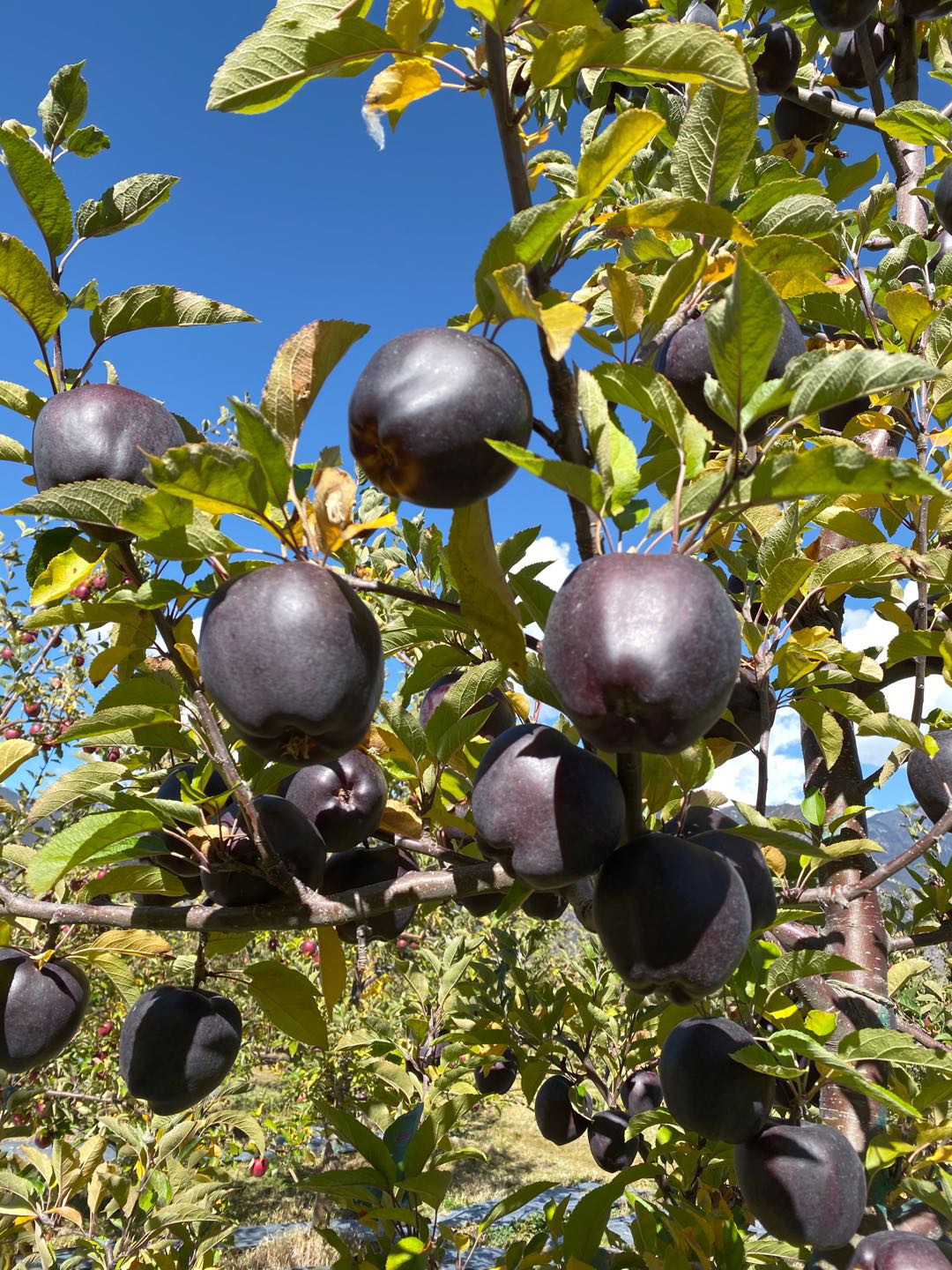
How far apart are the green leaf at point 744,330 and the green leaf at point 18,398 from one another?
1.06 m

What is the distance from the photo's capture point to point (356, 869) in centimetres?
165

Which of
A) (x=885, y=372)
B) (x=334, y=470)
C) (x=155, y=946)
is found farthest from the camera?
(x=155, y=946)

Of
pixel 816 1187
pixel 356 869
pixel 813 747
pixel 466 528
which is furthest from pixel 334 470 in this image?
pixel 813 747

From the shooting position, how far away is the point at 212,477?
0.93 m

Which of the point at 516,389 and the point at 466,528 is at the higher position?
the point at 516,389

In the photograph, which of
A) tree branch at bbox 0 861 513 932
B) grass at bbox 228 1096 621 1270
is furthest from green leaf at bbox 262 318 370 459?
grass at bbox 228 1096 621 1270

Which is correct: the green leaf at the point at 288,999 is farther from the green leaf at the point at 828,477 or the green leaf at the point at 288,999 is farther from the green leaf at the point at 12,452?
the green leaf at the point at 828,477

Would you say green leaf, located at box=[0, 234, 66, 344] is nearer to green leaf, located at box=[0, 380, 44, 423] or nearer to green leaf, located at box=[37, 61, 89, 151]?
green leaf, located at box=[0, 380, 44, 423]

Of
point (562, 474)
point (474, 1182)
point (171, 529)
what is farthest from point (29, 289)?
point (474, 1182)

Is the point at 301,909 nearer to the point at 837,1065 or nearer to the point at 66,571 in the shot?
the point at 66,571

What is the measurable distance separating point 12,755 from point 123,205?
1.15m

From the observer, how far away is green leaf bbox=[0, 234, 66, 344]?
→ 47.6 inches

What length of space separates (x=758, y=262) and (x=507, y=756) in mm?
779

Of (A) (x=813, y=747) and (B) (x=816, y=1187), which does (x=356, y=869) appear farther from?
(A) (x=813, y=747)
